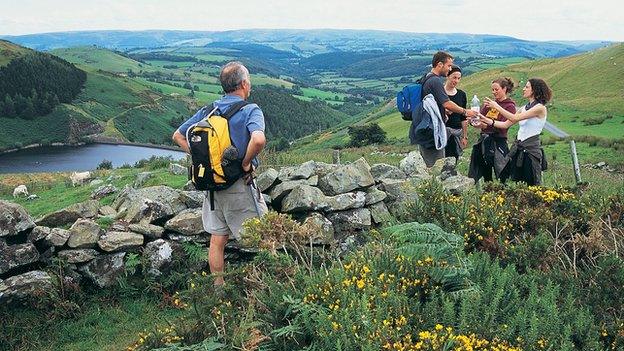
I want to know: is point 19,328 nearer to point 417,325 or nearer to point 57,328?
point 57,328

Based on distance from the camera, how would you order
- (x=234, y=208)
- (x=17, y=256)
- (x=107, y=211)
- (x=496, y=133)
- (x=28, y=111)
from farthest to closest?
1. (x=28, y=111)
2. (x=496, y=133)
3. (x=107, y=211)
4. (x=17, y=256)
5. (x=234, y=208)

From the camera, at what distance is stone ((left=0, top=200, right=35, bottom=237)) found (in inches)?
239

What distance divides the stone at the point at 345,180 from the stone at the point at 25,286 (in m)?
3.79

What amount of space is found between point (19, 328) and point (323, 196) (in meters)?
4.03

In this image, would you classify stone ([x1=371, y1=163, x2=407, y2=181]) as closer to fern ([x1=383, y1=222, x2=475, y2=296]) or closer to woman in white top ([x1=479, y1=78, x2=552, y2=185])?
woman in white top ([x1=479, y1=78, x2=552, y2=185])

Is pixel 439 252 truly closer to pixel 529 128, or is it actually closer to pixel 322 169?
pixel 322 169

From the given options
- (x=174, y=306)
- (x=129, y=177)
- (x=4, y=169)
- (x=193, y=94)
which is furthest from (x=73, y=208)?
(x=193, y=94)

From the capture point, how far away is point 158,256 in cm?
669

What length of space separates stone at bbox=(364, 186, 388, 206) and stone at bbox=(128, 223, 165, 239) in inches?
114

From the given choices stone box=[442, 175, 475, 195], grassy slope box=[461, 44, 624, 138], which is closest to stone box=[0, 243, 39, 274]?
stone box=[442, 175, 475, 195]

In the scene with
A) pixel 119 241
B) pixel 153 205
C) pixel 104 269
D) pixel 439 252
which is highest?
pixel 439 252

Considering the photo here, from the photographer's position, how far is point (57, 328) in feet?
19.5

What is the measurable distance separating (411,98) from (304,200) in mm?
2447

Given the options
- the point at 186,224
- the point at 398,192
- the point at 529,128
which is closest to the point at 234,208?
the point at 186,224
